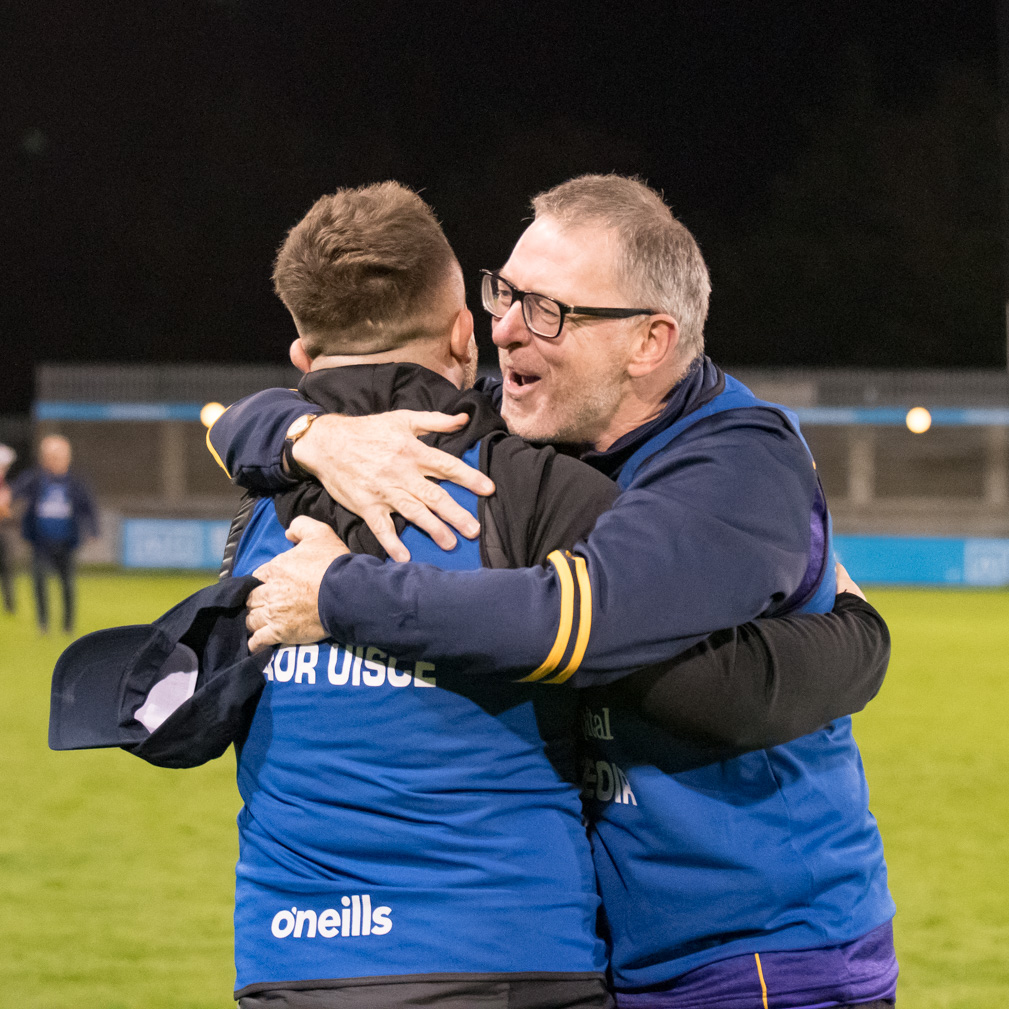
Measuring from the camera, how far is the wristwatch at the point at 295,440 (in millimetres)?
1937

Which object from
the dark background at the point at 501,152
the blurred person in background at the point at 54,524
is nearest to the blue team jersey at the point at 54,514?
the blurred person in background at the point at 54,524

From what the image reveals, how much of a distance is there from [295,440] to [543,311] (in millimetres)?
444

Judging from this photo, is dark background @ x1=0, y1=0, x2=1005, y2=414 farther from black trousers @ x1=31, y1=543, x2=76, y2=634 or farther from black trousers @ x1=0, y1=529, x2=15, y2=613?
black trousers @ x1=31, y1=543, x2=76, y2=634

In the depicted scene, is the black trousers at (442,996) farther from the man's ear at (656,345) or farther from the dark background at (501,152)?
the dark background at (501,152)

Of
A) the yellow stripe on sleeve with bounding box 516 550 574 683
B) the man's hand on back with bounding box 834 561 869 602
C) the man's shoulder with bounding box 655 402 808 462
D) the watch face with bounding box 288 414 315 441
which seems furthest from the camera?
the man's hand on back with bounding box 834 561 869 602

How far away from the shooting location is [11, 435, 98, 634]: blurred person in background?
13.1m

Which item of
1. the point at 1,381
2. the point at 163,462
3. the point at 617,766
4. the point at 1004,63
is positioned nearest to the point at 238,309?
the point at 1,381

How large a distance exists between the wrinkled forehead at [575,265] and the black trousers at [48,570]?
12.0 metres

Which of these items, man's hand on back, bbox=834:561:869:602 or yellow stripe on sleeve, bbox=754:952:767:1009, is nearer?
yellow stripe on sleeve, bbox=754:952:767:1009

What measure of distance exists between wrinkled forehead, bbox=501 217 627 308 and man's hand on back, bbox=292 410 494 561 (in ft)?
1.06

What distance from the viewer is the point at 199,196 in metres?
42.9

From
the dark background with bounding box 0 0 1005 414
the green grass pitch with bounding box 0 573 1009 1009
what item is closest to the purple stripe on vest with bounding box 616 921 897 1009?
the green grass pitch with bounding box 0 573 1009 1009

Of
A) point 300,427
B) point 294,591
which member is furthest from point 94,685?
point 300,427

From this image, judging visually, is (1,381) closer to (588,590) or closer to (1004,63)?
(1004,63)
